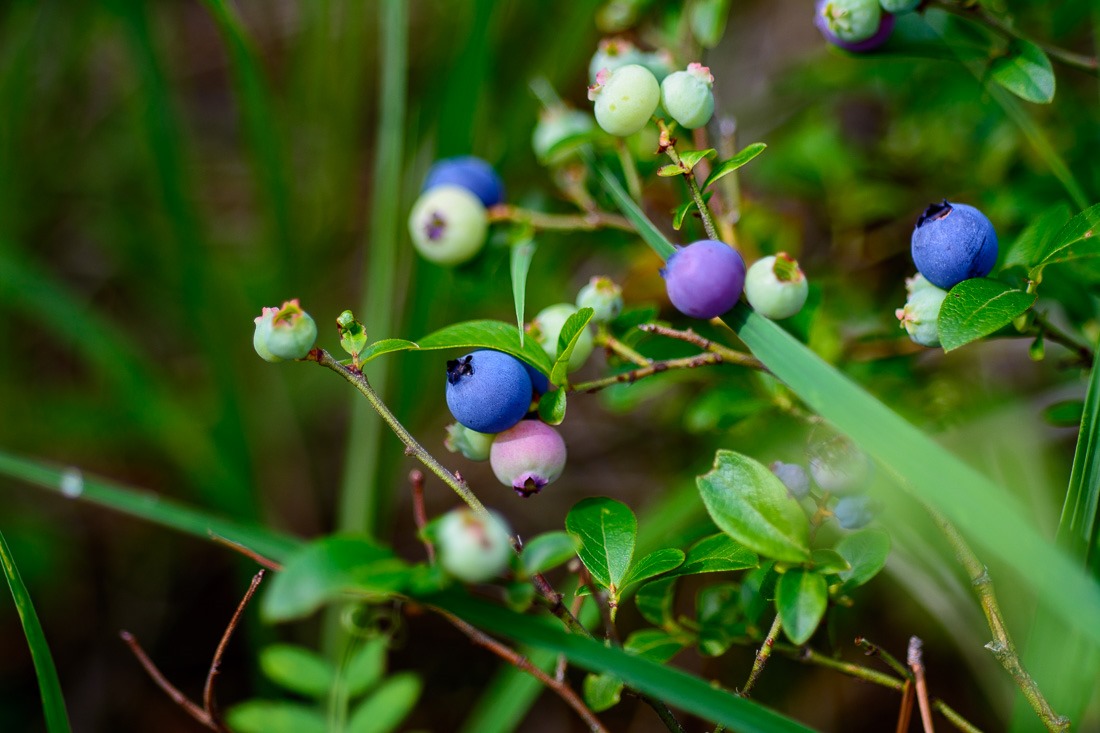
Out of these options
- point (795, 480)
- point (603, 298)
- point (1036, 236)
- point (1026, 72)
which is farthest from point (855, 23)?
point (795, 480)

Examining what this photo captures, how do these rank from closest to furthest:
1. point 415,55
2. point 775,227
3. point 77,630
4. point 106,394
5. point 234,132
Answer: point 775,227, point 77,630, point 106,394, point 415,55, point 234,132

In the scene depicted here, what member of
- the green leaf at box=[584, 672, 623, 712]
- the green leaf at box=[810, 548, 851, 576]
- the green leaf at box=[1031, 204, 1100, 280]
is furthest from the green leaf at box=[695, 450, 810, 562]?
the green leaf at box=[1031, 204, 1100, 280]

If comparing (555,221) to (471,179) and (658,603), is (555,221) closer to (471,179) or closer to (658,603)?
(471,179)

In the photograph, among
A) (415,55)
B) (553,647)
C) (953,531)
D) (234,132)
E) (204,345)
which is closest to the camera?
(553,647)

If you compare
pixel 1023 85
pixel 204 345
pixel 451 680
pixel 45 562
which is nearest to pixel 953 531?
pixel 1023 85

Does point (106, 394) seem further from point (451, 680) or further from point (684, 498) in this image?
point (684, 498)

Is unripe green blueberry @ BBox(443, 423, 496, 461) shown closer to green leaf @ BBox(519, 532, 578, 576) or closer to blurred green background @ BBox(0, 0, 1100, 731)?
green leaf @ BBox(519, 532, 578, 576)
